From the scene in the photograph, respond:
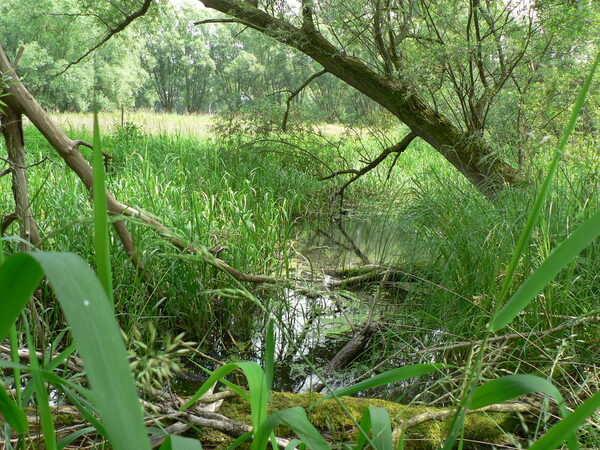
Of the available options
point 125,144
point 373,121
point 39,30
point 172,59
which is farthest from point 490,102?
point 172,59

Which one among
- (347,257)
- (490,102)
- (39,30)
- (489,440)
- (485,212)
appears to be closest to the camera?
(489,440)

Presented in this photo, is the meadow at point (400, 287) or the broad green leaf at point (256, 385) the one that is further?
the meadow at point (400, 287)

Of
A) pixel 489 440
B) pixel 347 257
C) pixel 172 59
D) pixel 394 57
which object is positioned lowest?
pixel 347 257

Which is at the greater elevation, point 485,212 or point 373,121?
point 373,121

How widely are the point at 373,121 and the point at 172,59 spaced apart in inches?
2043

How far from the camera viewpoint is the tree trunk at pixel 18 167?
1771mm

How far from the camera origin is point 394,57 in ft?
19.5

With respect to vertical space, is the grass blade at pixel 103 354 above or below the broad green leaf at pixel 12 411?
above

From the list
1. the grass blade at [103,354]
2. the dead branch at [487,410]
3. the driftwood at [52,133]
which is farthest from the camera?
the driftwood at [52,133]

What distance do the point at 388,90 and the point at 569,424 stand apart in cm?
536

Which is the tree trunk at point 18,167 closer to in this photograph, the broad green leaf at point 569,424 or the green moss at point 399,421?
the green moss at point 399,421

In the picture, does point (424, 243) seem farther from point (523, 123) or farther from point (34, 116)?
point (34, 116)

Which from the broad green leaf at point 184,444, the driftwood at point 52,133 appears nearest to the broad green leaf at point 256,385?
the broad green leaf at point 184,444

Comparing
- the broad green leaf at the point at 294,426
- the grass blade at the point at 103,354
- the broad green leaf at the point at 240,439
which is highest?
the grass blade at the point at 103,354
